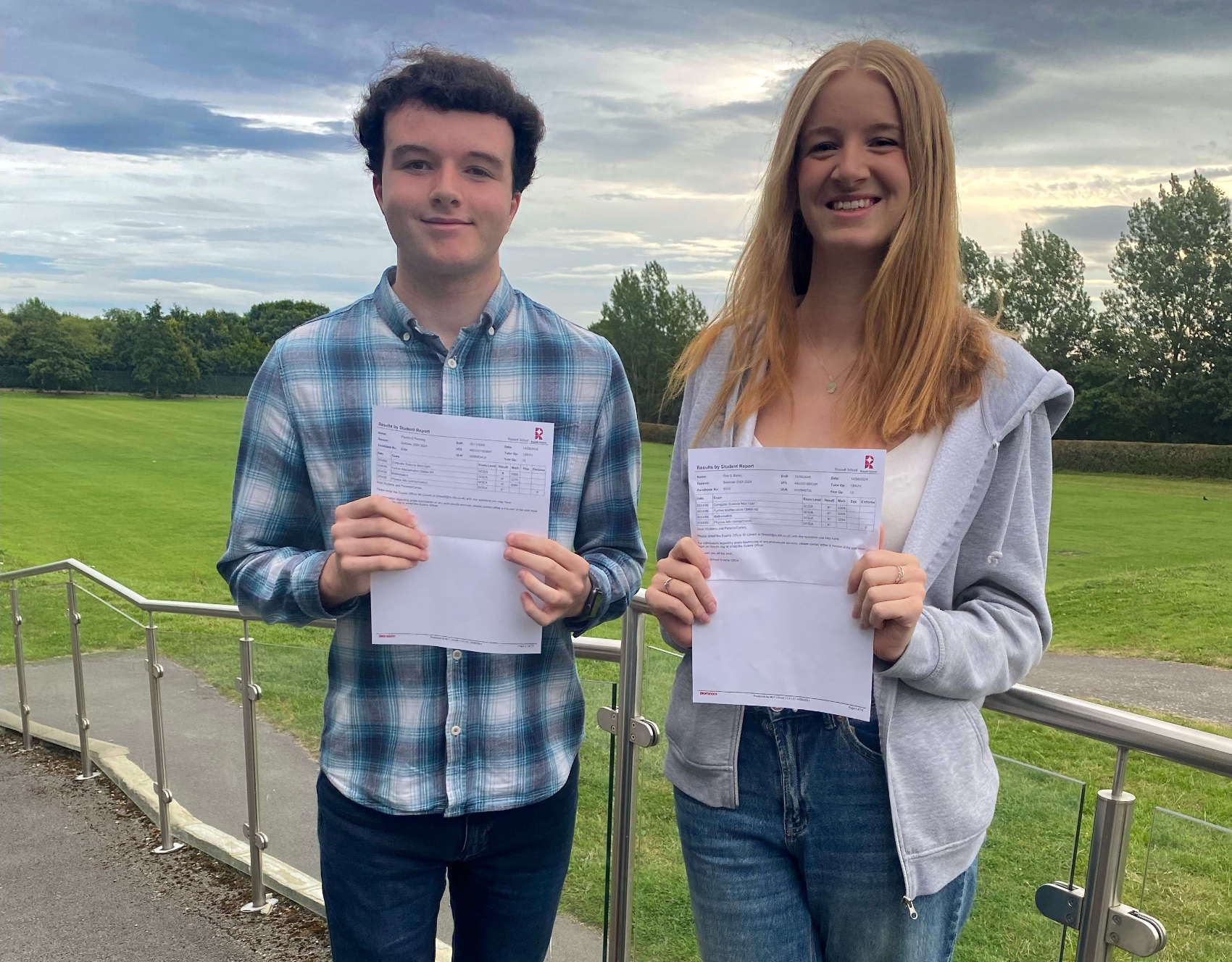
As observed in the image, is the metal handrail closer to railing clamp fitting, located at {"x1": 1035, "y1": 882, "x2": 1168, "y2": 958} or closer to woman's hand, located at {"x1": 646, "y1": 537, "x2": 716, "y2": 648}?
railing clamp fitting, located at {"x1": 1035, "y1": 882, "x2": 1168, "y2": 958}

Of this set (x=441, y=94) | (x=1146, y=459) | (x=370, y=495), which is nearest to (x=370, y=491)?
(x=370, y=495)

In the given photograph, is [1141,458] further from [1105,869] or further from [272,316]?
[1105,869]

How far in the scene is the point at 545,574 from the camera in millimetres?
1496

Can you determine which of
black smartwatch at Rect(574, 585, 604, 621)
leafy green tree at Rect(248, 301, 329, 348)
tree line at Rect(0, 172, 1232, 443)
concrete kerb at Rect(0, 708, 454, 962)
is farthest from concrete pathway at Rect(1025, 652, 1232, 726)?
leafy green tree at Rect(248, 301, 329, 348)

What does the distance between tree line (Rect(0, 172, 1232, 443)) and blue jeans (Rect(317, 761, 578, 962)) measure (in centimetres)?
4776

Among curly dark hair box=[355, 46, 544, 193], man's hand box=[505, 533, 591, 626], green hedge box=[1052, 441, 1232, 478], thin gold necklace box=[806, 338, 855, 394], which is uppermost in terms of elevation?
curly dark hair box=[355, 46, 544, 193]

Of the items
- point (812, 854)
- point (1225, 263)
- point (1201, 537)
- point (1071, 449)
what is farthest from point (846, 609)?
point (1225, 263)

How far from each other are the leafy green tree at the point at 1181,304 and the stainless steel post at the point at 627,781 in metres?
60.2

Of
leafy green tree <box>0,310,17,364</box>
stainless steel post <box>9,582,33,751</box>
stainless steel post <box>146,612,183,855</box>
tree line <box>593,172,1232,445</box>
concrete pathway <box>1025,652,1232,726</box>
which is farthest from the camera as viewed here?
leafy green tree <box>0,310,17,364</box>

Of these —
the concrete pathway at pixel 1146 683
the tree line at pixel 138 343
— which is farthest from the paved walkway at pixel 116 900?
the tree line at pixel 138 343

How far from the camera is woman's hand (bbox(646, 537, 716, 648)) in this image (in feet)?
4.61

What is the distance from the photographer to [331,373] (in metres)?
1.62

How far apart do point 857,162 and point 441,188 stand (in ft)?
2.07

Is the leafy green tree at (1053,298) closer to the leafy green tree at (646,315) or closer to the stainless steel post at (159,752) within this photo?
the leafy green tree at (646,315)
